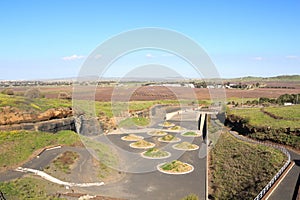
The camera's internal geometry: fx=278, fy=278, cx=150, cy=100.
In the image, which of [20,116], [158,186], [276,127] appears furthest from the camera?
[20,116]

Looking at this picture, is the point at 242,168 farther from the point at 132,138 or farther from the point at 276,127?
the point at 132,138

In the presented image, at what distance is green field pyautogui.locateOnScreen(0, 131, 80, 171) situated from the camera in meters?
15.9

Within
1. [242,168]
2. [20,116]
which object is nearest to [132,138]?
[20,116]

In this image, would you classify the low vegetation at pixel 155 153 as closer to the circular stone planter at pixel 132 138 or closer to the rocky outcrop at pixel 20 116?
the circular stone planter at pixel 132 138

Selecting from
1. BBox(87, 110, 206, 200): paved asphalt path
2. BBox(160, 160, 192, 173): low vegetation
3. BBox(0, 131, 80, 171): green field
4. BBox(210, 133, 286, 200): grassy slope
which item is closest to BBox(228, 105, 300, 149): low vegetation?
BBox(210, 133, 286, 200): grassy slope

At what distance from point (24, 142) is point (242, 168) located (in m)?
13.5

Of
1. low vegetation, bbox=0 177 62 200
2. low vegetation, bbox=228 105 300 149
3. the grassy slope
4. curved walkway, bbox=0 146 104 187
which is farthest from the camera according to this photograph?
low vegetation, bbox=228 105 300 149

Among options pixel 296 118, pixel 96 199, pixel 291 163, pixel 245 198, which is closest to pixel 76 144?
pixel 96 199

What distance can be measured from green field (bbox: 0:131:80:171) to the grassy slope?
10227 mm

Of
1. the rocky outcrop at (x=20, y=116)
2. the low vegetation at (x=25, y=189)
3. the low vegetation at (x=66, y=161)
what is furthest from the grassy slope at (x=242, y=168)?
the rocky outcrop at (x=20, y=116)

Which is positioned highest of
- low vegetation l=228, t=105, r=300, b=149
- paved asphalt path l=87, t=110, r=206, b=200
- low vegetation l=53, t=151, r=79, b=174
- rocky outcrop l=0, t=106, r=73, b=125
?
rocky outcrop l=0, t=106, r=73, b=125

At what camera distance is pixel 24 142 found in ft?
59.2

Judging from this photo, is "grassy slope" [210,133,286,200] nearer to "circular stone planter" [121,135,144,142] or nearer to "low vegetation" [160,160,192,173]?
"low vegetation" [160,160,192,173]

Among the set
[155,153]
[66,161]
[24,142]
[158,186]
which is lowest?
[158,186]
